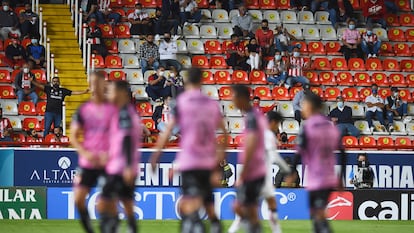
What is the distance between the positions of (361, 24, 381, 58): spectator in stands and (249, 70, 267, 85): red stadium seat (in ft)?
11.3

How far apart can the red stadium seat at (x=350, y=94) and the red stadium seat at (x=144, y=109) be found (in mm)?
5714

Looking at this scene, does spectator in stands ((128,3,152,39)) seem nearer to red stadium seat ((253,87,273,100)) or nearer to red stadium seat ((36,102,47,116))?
red stadium seat ((253,87,273,100))

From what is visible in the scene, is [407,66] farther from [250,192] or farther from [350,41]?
[250,192]

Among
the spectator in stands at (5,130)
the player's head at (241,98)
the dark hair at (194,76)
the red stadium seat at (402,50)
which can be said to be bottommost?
the spectator in stands at (5,130)

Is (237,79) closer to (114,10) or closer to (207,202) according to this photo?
(114,10)

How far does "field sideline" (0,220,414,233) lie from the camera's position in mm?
17953

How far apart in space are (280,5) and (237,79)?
4.02m

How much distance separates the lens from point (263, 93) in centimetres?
2720

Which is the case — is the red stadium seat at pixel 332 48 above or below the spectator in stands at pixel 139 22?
below

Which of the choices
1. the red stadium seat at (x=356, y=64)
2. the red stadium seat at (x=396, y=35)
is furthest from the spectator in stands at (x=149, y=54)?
the red stadium seat at (x=396, y=35)

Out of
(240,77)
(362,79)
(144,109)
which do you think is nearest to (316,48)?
(362,79)

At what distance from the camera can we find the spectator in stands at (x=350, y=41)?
28.9 m

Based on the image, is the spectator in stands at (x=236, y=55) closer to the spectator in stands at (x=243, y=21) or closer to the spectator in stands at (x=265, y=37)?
the spectator in stands at (x=265, y=37)

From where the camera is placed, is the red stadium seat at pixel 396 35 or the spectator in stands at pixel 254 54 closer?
the spectator in stands at pixel 254 54
